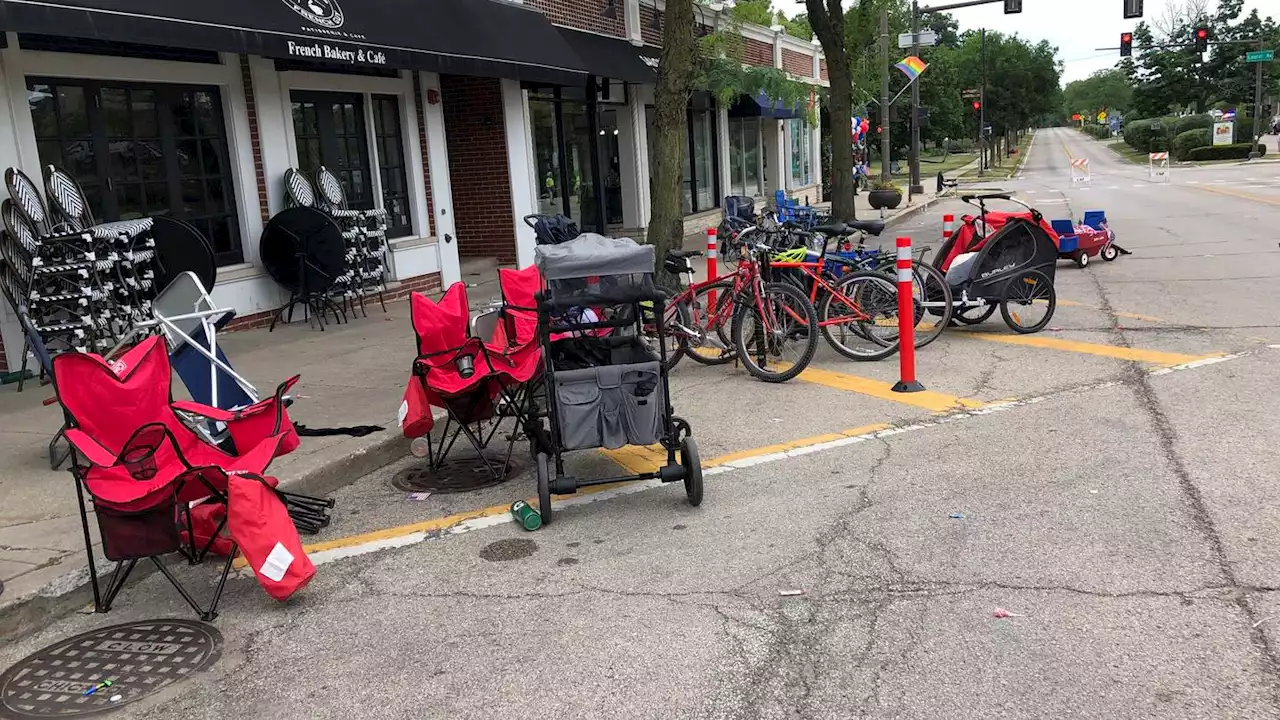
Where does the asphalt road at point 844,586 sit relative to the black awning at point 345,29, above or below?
below

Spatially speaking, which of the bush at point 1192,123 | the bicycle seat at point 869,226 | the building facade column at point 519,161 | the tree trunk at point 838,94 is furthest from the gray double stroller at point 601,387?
the bush at point 1192,123

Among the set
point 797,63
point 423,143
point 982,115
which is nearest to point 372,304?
point 423,143

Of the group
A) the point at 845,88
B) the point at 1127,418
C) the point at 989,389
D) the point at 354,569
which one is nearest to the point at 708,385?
the point at 989,389

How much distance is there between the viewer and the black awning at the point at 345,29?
7684mm

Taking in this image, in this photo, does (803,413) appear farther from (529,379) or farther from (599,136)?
(599,136)

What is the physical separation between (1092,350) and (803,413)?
3249 millimetres

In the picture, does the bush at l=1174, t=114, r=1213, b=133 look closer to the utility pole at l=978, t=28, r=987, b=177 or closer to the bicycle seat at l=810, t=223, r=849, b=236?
the utility pole at l=978, t=28, r=987, b=177

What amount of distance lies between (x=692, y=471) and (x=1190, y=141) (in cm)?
6290

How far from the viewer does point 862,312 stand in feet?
28.1

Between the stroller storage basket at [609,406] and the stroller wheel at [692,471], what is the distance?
0.64ft

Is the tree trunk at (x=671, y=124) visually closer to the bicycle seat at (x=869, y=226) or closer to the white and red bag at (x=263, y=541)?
the bicycle seat at (x=869, y=226)

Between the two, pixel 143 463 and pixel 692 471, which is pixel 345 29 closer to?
pixel 143 463

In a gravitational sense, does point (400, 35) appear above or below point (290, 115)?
above

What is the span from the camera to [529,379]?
5938 millimetres
